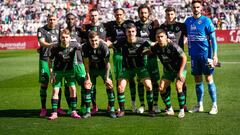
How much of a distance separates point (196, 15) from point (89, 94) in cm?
323

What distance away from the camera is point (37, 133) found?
363 inches

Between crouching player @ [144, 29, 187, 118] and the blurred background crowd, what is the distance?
91.9 feet

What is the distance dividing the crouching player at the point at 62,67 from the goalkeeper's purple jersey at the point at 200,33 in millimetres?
2798

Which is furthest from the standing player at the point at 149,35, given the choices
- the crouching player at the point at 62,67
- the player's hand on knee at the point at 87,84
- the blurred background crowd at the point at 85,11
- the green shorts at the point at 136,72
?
the blurred background crowd at the point at 85,11

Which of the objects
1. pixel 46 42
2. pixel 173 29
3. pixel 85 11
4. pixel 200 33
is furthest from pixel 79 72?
pixel 85 11

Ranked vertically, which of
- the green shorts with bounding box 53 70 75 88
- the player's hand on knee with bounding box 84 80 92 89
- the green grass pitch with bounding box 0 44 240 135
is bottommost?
the green grass pitch with bounding box 0 44 240 135

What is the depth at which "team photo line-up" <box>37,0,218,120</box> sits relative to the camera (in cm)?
1077

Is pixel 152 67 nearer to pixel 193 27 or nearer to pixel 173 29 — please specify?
pixel 173 29

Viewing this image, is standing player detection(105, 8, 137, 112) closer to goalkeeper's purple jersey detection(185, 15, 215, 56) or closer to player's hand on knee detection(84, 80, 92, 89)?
player's hand on knee detection(84, 80, 92, 89)

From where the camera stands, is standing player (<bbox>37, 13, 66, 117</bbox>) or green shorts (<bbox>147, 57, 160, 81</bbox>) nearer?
standing player (<bbox>37, 13, 66, 117</bbox>)

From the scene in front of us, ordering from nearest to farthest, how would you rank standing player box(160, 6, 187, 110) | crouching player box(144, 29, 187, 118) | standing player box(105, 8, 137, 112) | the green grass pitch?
1. the green grass pitch
2. crouching player box(144, 29, 187, 118)
3. standing player box(160, 6, 187, 110)
4. standing player box(105, 8, 137, 112)

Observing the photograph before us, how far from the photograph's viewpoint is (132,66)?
36.5ft

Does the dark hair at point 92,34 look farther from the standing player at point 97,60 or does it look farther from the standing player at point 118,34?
the standing player at point 118,34

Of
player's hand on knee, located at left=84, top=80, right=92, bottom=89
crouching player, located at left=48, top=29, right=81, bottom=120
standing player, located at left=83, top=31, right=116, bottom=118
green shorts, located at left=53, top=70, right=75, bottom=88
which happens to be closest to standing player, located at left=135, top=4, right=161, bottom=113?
standing player, located at left=83, top=31, right=116, bottom=118
